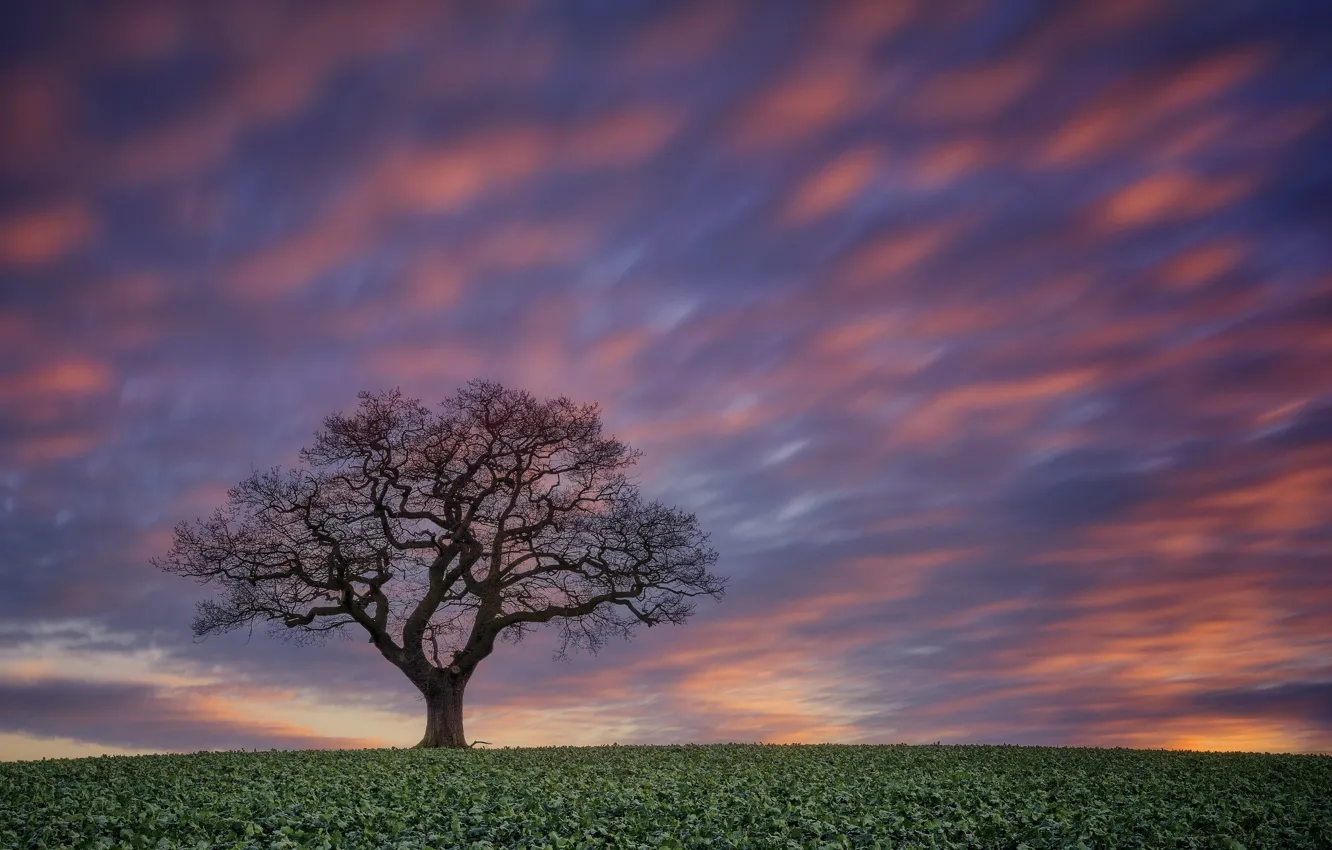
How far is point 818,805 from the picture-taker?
1903cm

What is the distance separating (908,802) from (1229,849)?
18.5 ft

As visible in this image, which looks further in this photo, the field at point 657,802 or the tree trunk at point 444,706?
the tree trunk at point 444,706

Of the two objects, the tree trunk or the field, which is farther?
the tree trunk

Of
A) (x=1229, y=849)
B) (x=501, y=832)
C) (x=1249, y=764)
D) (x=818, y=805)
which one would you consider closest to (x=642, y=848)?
(x=501, y=832)

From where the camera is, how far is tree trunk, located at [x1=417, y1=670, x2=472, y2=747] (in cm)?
3712

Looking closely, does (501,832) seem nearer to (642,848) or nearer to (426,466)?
(642,848)

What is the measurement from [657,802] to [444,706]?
2060 centimetres

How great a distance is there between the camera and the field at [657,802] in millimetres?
16266

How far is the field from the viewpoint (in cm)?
1627

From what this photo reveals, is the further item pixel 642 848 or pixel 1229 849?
pixel 1229 849

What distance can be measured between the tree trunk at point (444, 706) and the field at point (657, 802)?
26.7 feet

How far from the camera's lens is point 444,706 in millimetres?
37531

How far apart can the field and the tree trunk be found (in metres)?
8.14

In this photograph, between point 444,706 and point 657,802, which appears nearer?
point 657,802
